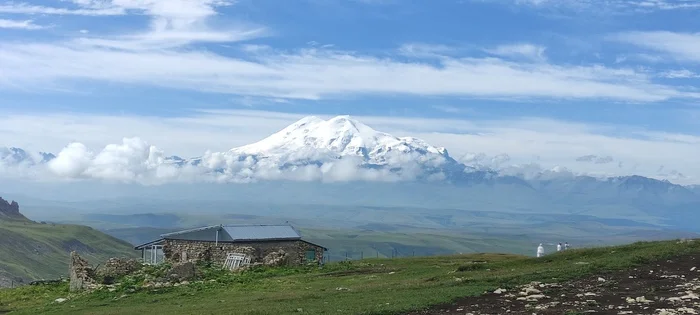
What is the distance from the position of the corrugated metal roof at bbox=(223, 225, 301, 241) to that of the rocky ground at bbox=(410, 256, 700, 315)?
38.6 metres

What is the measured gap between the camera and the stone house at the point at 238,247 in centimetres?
6575

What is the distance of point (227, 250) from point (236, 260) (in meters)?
1.87

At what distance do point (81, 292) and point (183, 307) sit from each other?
15.4 m

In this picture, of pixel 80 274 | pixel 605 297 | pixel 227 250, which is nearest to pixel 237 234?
pixel 227 250

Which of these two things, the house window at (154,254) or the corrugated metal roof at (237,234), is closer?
the corrugated metal roof at (237,234)

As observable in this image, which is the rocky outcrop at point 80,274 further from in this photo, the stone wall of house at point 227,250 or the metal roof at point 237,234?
the metal roof at point 237,234

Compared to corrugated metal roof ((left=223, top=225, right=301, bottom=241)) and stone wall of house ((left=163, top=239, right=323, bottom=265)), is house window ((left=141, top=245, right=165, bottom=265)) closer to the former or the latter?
stone wall of house ((left=163, top=239, right=323, bottom=265))

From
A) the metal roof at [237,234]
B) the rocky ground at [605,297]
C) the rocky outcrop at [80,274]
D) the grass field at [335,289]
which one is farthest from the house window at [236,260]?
the rocky ground at [605,297]

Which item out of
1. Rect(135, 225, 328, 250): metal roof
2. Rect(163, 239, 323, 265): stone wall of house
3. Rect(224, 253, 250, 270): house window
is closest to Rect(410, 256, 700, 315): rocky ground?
Rect(163, 239, 323, 265): stone wall of house

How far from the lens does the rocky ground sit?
26.2 metres

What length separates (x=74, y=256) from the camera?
182ft

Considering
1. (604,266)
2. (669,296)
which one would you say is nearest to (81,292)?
(604,266)

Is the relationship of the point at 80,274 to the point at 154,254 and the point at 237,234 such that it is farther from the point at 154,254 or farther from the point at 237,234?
the point at 154,254

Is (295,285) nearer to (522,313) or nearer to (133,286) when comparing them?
(133,286)
